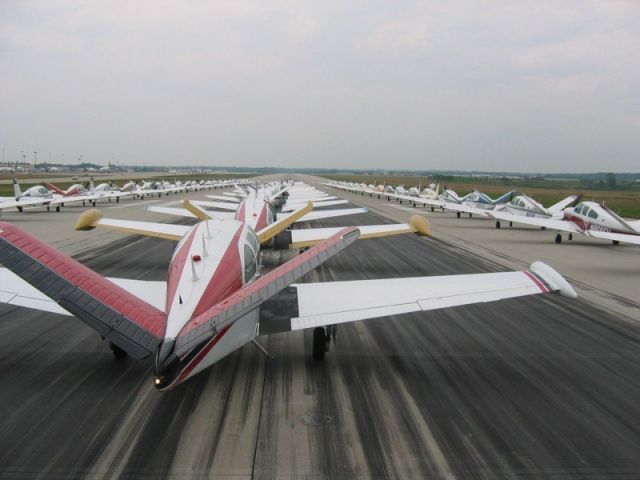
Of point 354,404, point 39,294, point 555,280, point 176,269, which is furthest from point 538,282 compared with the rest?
point 39,294

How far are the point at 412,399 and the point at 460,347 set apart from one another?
102 inches

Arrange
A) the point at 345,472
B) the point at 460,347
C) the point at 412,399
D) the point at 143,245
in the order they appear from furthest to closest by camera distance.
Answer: the point at 143,245
the point at 460,347
the point at 412,399
the point at 345,472

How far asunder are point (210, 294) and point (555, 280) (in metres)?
5.75

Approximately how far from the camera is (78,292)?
4.56 meters

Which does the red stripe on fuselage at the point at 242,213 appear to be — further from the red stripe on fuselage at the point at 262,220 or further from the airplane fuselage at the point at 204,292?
the airplane fuselage at the point at 204,292

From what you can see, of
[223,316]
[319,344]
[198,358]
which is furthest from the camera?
[319,344]

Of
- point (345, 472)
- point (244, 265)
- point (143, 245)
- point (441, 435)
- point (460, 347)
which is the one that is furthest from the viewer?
point (143, 245)

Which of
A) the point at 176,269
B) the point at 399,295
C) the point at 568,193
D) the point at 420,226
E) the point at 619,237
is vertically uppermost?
the point at 568,193

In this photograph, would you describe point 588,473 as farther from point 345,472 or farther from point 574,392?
point 345,472

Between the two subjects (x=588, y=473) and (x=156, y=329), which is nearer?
(x=588, y=473)

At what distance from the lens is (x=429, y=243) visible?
876 inches

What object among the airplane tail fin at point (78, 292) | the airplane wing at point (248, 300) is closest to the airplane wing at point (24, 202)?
the airplane tail fin at point (78, 292)

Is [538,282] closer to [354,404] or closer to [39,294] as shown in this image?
[354,404]

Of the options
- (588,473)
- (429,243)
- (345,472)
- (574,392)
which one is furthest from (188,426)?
(429,243)
